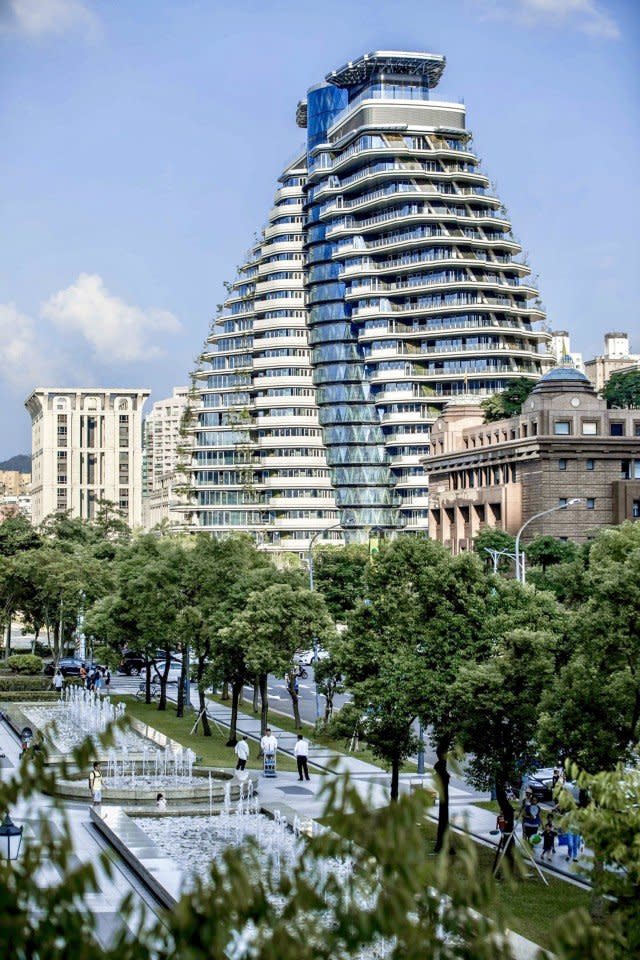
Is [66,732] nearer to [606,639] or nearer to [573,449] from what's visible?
[606,639]

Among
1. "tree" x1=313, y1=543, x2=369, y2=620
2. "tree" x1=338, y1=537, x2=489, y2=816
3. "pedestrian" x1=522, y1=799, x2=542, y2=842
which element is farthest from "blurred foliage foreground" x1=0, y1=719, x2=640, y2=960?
"tree" x1=313, y1=543, x2=369, y2=620

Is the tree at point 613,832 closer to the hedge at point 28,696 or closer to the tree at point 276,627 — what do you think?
the tree at point 276,627

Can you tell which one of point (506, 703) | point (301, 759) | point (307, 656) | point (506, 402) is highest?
point (506, 402)

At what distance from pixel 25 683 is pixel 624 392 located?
67203 mm

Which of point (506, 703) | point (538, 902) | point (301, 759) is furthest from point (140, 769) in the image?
point (538, 902)

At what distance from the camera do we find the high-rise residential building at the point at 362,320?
145 metres

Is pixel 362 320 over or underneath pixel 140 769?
over

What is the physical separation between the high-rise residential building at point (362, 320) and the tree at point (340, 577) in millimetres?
42499

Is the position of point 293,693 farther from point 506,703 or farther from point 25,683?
point 506,703

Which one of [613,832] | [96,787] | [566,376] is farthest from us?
[566,376]

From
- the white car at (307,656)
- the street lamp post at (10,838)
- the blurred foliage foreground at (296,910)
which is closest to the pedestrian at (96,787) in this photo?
the white car at (307,656)

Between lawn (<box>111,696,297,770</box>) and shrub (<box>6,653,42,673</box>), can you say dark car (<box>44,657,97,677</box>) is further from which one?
lawn (<box>111,696,297,770</box>)

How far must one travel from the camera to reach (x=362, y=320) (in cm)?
15075

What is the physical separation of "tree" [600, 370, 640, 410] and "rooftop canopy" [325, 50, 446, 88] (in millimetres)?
45578
